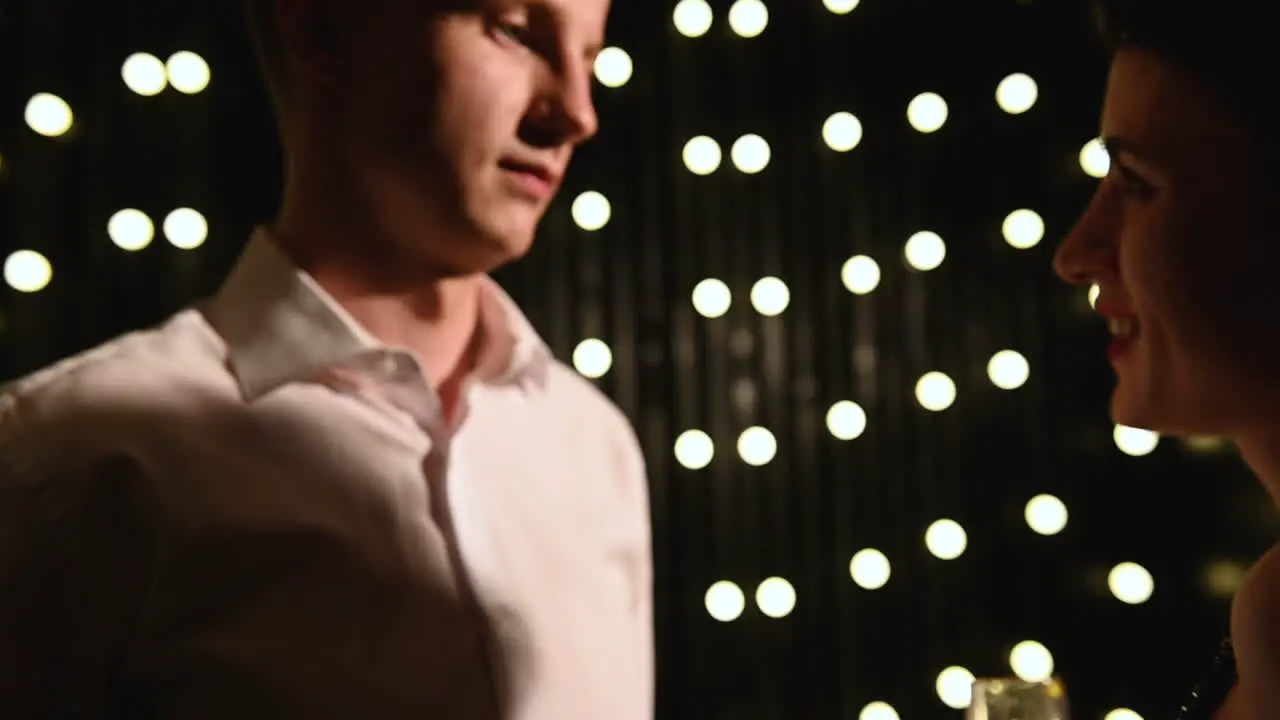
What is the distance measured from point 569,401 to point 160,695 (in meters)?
0.40

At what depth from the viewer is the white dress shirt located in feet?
2.38

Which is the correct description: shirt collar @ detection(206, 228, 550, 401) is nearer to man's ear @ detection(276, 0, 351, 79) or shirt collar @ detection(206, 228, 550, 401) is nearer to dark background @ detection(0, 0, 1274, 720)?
man's ear @ detection(276, 0, 351, 79)

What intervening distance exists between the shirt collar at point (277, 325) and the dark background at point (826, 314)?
0.25 meters

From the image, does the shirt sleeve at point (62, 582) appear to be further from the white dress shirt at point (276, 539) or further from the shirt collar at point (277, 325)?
the shirt collar at point (277, 325)

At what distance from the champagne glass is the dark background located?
34cm

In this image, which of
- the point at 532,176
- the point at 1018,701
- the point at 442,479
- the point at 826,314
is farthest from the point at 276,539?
the point at 826,314

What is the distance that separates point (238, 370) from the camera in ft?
2.65

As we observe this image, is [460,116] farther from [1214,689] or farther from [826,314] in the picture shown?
[1214,689]

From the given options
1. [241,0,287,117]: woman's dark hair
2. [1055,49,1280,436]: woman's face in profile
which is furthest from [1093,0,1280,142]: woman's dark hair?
[241,0,287,117]: woman's dark hair

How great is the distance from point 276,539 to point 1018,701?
49 cm

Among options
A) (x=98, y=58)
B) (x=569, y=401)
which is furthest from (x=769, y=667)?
(x=98, y=58)

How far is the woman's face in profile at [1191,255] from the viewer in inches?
29.9

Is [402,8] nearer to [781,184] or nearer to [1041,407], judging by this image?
[781,184]

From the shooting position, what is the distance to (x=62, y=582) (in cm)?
72
